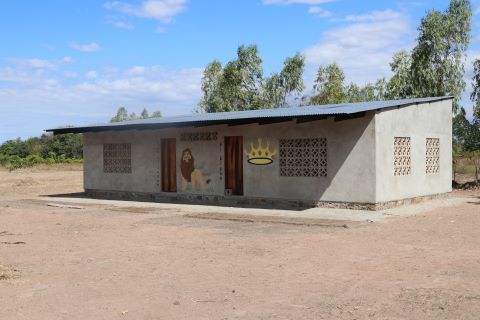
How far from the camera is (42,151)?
64.4 metres

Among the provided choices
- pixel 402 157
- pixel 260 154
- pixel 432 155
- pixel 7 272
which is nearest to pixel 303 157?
pixel 260 154

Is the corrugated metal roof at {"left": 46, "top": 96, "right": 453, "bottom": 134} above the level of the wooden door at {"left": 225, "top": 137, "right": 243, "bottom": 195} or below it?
above

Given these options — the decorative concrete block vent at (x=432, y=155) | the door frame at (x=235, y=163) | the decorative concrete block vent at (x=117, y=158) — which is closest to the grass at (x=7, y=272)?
the door frame at (x=235, y=163)

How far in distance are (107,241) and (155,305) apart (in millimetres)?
4718

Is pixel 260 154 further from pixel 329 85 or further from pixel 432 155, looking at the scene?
pixel 329 85

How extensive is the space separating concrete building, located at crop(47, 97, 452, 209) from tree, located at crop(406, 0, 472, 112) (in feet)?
23.8

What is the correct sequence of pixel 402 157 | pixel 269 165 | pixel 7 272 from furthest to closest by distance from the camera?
pixel 269 165 < pixel 402 157 < pixel 7 272

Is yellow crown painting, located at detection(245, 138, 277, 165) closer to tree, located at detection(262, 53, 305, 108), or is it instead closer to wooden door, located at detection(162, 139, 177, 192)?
wooden door, located at detection(162, 139, 177, 192)

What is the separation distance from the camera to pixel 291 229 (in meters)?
11.5

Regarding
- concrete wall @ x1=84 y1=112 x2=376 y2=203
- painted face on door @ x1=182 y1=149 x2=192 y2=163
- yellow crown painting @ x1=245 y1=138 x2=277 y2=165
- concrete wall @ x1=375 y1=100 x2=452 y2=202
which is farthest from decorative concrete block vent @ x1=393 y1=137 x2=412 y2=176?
painted face on door @ x1=182 y1=149 x2=192 y2=163

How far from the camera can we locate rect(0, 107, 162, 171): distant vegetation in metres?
51.2

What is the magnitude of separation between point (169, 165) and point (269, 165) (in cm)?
425

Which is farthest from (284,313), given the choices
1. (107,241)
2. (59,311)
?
(107,241)

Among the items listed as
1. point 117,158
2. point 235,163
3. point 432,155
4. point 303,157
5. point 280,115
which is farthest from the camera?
point 117,158
